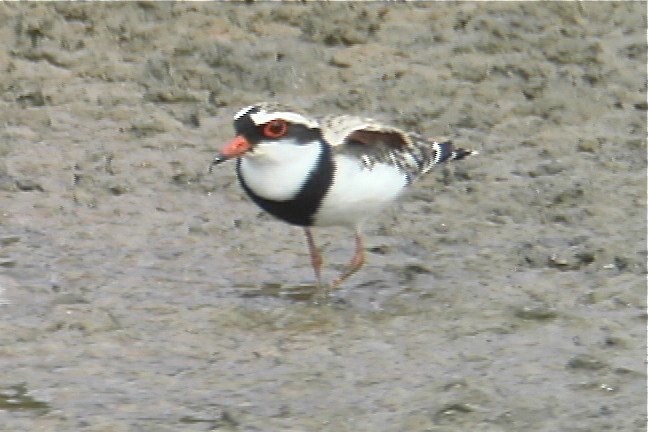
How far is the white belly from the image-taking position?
7.09m

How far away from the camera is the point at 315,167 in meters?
7.00

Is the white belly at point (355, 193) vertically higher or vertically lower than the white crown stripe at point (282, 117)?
lower

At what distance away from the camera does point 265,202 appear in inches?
277

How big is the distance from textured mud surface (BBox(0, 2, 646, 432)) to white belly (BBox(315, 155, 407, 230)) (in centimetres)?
36

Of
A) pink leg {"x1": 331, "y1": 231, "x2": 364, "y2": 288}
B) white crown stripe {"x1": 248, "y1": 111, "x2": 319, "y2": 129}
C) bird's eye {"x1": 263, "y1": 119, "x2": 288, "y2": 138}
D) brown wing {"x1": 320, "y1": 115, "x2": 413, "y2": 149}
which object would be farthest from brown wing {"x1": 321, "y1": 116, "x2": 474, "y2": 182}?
pink leg {"x1": 331, "y1": 231, "x2": 364, "y2": 288}

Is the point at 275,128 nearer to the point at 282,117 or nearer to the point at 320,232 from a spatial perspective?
the point at 282,117

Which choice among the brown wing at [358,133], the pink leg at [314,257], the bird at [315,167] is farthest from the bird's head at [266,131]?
the pink leg at [314,257]

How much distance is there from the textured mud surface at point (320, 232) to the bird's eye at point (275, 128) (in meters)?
0.76

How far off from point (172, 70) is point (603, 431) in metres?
4.46

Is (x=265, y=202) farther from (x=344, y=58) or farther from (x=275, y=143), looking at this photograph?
(x=344, y=58)

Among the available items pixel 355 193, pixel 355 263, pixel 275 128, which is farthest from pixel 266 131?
pixel 355 263

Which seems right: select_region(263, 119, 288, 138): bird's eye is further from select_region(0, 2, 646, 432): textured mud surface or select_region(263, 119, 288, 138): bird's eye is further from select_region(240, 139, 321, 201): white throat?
select_region(0, 2, 646, 432): textured mud surface

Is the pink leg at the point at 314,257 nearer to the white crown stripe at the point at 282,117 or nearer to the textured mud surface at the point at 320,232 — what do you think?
the textured mud surface at the point at 320,232

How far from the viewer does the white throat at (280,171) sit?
6941mm
